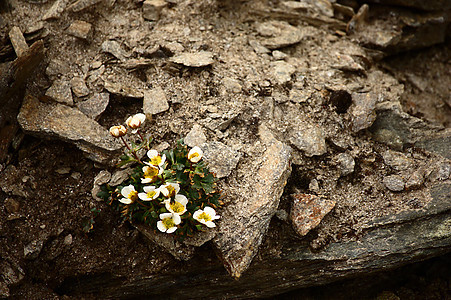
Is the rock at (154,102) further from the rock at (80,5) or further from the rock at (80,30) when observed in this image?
the rock at (80,5)

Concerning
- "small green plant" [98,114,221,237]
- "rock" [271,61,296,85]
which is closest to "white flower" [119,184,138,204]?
"small green plant" [98,114,221,237]

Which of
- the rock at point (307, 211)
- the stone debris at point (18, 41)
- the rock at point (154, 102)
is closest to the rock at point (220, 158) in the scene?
the rock at point (154, 102)

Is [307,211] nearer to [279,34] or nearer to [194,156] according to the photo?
[194,156]

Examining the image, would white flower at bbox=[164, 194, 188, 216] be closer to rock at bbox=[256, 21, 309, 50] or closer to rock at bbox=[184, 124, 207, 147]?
rock at bbox=[184, 124, 207, 147]

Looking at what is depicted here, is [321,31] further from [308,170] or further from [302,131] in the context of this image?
[308,170]

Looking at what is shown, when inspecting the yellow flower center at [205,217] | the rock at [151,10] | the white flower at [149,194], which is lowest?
the yellow flower center at [205,217]

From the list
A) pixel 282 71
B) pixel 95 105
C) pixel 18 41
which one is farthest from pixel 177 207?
pixel 18 41

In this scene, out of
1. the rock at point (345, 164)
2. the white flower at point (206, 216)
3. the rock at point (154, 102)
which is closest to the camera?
the white flower at point (206, 216)
